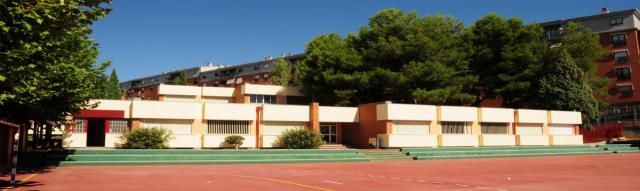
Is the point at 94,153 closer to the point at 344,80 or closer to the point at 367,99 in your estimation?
the point at 344,80

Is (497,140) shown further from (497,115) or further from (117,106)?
(117,106)

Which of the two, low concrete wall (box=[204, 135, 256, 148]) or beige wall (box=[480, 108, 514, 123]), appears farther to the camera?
beige wall (box=[480, 108, 514, 123])

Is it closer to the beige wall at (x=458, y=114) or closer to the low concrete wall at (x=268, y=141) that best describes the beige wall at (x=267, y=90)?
the low concrete wall at (x=268, y=141)

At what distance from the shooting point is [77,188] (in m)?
13.1

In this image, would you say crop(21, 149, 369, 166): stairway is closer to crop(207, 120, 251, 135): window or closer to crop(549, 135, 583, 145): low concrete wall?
crop(207, 120, 251, 135): window

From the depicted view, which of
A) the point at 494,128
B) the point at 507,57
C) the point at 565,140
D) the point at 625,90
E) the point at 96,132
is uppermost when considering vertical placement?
the point at 507,57

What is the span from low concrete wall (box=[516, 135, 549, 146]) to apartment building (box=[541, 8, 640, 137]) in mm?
21608

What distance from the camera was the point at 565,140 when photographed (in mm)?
46969

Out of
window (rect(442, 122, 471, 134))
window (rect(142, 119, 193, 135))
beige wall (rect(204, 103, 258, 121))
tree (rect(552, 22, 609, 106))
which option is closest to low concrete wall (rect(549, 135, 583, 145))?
window (rect(442, 122, 471, 134))

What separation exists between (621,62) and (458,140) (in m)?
36.3

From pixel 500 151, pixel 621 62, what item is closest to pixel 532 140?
pixel 500 151

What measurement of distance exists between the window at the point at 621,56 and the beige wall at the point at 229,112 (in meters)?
50.4

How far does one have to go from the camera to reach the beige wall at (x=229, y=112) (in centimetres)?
3534

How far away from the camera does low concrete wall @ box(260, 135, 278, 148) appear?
3659cm
